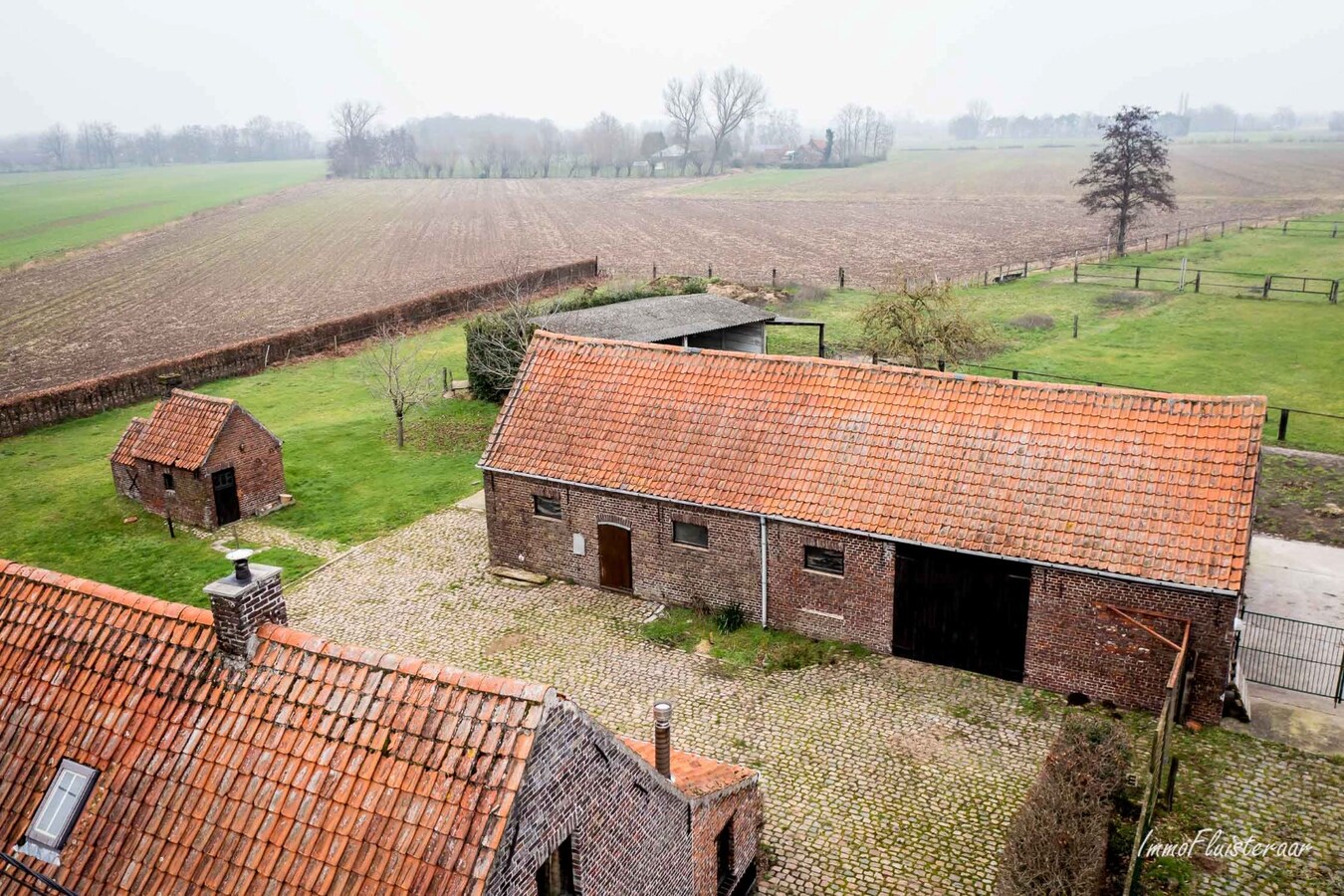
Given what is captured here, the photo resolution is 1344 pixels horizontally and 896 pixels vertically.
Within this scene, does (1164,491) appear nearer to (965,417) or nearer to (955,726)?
(965,417)

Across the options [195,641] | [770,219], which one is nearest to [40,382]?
[195,641]

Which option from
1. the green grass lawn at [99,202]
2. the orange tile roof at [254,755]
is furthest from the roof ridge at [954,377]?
the green grass lawn at [99,202]

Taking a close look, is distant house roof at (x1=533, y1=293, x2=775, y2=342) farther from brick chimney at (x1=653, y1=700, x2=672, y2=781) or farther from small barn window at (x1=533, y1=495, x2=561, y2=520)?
brick chimney at (x1=653, y1=700, x2=672, y2=781)

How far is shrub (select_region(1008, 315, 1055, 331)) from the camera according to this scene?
4778 centimetres

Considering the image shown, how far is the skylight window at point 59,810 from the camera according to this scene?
921 centimetres

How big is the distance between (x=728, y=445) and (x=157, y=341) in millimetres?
38764

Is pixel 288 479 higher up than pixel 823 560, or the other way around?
pixel 823 560

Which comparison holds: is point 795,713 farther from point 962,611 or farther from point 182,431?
point 182,431

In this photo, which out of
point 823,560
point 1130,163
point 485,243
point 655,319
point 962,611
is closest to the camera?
point 962,611

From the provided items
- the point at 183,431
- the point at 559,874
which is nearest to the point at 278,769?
the point at 559,874

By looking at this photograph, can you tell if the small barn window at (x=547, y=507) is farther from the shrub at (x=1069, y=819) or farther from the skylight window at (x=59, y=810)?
the skylight window at (x=59, y=810)

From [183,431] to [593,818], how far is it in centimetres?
2175

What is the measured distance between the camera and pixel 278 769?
358 inches

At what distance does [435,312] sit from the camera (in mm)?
54281
